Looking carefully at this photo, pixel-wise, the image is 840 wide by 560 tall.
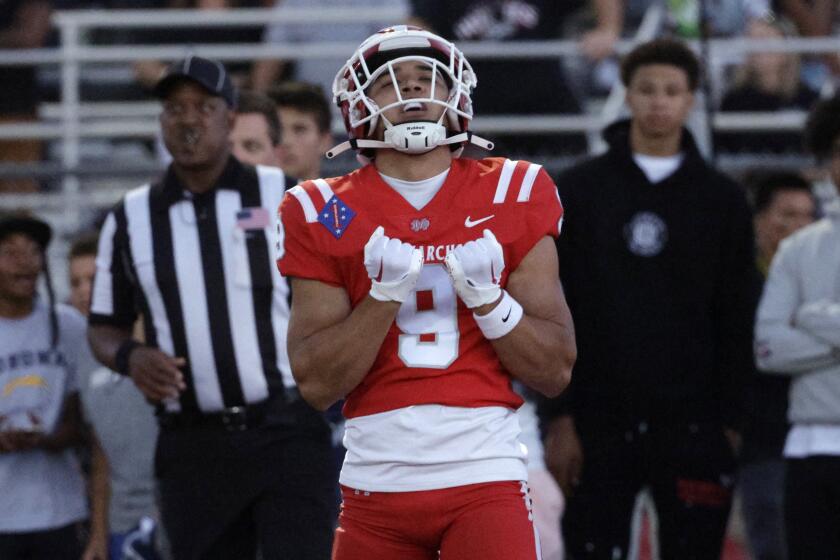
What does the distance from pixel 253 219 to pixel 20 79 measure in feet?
14.4

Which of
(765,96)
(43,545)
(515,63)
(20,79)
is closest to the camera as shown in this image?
(43,545)

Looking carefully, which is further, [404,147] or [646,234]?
[646,234]

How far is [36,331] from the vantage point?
6359mm

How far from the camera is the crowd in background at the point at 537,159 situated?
18.5 feet

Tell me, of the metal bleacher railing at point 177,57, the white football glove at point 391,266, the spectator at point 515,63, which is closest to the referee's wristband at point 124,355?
the white football glove at point 391,266

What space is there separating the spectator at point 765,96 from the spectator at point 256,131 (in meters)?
3.46

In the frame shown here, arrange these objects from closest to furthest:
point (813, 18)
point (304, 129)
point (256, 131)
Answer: point (256, 131), point (304, 129), point (813, 18)

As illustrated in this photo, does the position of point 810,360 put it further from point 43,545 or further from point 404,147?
point 43,545

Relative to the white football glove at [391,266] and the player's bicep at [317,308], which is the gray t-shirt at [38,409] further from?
the white football glove at [391,266]

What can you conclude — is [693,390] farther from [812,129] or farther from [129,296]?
[129,296]

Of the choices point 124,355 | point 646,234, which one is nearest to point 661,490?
point 646,234

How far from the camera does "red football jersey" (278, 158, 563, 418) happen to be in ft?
11.6

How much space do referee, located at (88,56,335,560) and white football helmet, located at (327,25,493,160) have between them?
1.28m

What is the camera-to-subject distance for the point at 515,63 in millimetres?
8219
